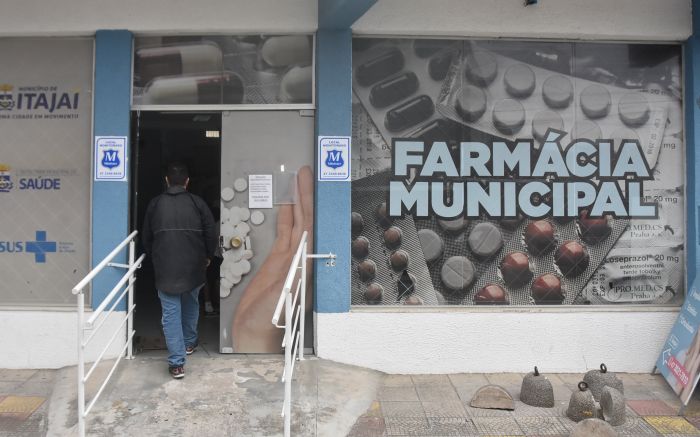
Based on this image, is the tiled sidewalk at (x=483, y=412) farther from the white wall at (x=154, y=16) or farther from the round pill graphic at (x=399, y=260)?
the white wall at (x=154, y=16)

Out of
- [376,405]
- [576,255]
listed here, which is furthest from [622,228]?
[376,405]

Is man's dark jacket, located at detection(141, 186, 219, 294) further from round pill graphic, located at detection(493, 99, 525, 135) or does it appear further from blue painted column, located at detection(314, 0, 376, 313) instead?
round pill graphic, located at detection(493, 99, 525, 135)

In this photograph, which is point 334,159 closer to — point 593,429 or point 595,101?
point 595,101

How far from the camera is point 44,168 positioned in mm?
5141

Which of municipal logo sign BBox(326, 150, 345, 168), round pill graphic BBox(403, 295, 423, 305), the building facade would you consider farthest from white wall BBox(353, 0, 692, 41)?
round pill graphic BBox(403, 295, 423, 305)

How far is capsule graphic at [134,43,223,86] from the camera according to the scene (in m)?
5.17

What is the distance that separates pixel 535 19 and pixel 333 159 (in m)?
2.37

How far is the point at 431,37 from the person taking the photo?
523 cm

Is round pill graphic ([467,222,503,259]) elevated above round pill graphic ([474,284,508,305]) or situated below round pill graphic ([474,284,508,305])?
above

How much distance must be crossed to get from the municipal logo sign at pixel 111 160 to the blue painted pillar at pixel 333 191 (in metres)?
1.83

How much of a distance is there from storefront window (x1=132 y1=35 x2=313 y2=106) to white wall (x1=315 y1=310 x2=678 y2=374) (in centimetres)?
222

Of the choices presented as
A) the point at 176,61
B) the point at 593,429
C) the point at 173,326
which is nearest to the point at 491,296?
the point at 593,429

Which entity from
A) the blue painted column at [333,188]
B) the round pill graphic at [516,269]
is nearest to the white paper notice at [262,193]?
the blue painted column at [333,188]

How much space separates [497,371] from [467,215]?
149cm
